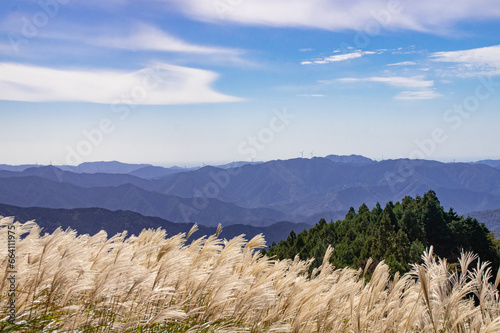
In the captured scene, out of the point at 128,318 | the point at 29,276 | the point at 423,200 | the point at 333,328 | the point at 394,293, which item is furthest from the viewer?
the point at 423,200

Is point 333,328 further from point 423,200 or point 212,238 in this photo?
point 423,200

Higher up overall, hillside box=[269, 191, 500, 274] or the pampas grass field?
the pampas grass field

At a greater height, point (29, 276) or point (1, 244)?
point (1, 244)

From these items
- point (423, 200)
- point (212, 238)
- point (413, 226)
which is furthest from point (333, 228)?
point (212, 238)

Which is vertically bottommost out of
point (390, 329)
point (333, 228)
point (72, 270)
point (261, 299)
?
point (333, 228)

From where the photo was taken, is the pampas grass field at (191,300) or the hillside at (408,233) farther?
the hillside at (408,233)

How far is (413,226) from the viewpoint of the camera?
53.0 meters

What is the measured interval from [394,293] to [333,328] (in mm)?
911

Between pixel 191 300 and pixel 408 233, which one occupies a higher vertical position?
pixel 191 300

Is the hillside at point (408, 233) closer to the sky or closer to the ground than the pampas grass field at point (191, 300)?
closer to the ground

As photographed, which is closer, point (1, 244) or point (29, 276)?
point (29, 276)

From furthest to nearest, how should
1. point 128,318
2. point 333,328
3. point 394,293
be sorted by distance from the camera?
point 394,293 < point 333,328 < point 128,318

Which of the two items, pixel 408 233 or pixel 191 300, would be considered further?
pixel 408 233

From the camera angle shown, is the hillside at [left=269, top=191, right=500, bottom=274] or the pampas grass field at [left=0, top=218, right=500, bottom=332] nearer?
the pampas grass field at [left=0, top=218, right=500, bottom=332]
